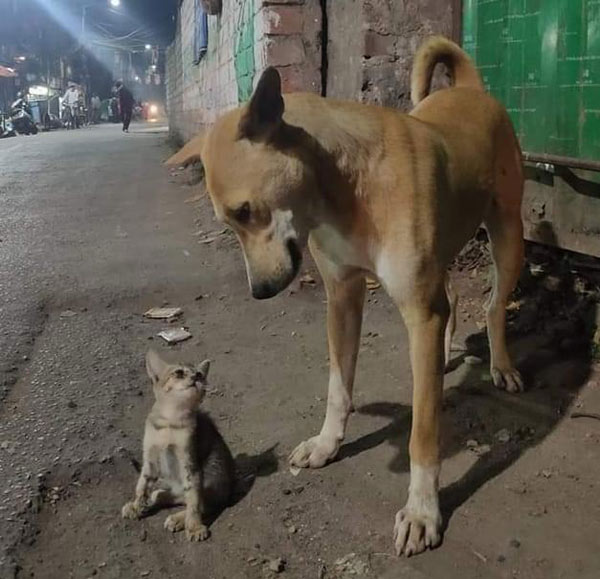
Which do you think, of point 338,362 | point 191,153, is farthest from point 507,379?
point 191,153

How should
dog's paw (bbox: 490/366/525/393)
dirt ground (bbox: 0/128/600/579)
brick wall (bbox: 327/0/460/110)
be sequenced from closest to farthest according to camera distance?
dirt ground (bbox: 0/128/600/579), dog's paw (bbox: 490/366/525/393), brick wall (bbox: 327/0/460/110)

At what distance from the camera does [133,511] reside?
2354mm

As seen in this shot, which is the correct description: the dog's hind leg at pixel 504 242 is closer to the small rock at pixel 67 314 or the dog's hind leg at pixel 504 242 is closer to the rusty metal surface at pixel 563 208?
the rusty metal surface at pixel 563 208

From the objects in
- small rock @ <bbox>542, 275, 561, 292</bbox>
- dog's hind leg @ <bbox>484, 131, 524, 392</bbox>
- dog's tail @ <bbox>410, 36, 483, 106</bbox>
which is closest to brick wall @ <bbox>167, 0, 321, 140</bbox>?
dog's tail @ <bbox>410, 36, 483, 106</bbox>

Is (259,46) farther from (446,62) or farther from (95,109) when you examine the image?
(95,109)

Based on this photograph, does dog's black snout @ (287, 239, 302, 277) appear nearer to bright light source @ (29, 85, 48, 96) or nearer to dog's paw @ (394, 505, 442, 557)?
dog's paw @ (394, 505, 442, 557)

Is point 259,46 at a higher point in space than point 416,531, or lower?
higher

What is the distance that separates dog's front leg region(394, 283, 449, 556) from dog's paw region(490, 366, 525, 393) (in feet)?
3.14

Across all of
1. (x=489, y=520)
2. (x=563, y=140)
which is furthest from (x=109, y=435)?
(x=563, y=140)

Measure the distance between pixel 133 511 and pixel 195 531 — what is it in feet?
0.70

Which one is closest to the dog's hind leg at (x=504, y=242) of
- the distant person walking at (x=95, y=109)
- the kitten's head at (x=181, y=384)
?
the kitten's head at (x=181, y=384)

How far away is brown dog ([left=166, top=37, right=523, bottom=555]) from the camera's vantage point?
6.91ft

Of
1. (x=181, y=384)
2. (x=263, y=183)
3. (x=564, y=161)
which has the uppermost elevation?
(x=263, y=183)

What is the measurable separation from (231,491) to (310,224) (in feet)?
2.81
